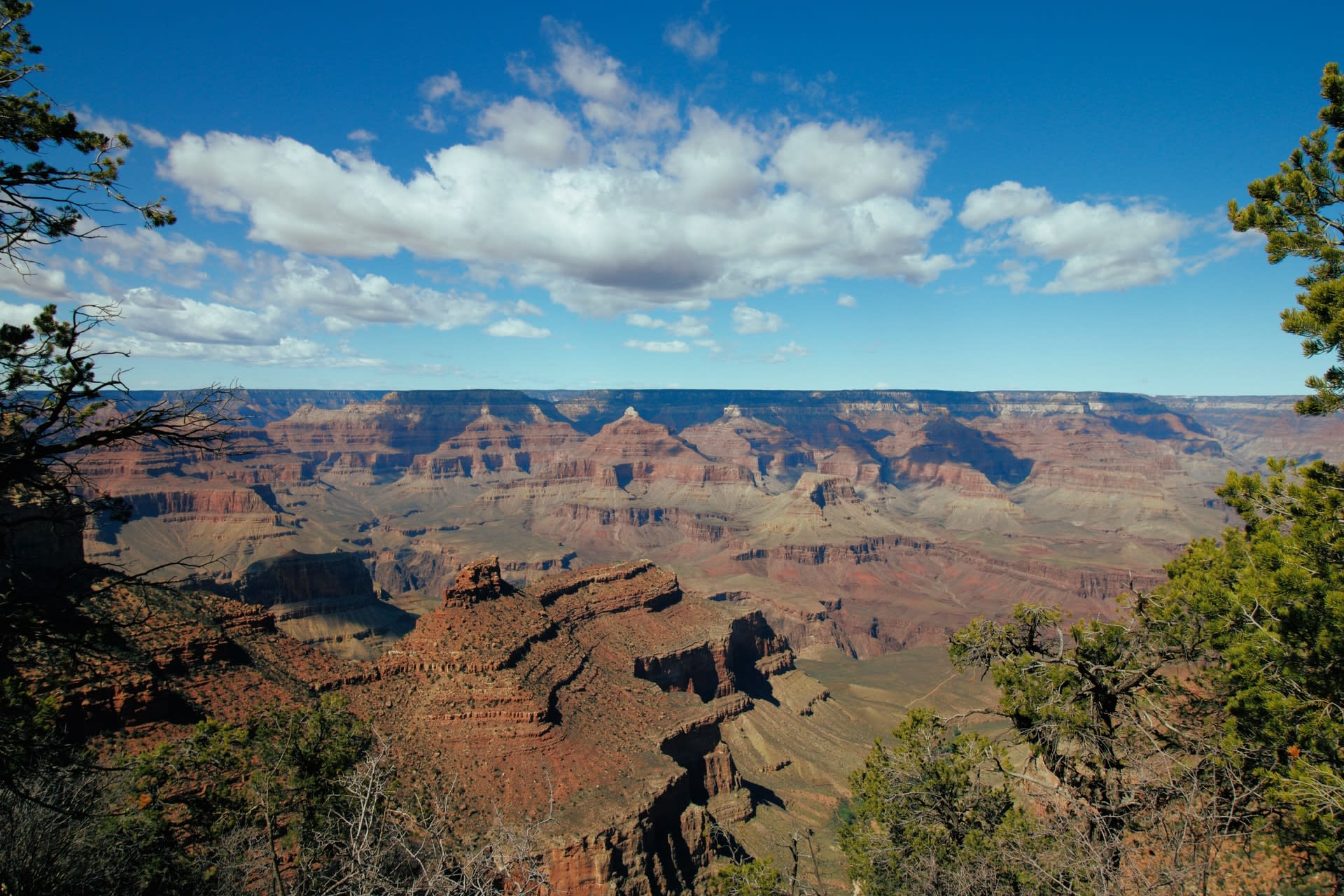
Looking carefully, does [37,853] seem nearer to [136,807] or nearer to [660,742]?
[136,807]

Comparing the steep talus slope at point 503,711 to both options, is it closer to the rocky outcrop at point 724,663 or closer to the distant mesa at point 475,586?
the distant mesa at point 475,586

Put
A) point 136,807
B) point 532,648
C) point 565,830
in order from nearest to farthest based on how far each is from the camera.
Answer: point 136,807
point 565,830
point 532,648

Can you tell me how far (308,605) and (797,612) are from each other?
84.7m

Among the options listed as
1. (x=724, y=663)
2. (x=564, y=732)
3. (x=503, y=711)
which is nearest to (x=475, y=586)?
(x=503, y=711)

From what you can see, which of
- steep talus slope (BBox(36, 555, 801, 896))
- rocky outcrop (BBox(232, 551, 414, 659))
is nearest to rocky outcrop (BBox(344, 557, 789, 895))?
steep talus slope (BBox(36, 555, 801, 896))

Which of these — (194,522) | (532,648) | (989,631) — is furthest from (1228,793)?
(194,522)

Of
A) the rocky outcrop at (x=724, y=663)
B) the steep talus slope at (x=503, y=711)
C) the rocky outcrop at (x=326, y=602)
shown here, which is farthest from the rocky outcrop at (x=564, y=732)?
the rocky outcrop at (x=326, y=602)

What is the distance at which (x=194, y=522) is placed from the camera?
529ft

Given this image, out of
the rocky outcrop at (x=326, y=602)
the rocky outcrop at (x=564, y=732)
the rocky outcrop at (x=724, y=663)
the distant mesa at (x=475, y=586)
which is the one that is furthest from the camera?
the rocky outcrop at (x=326, y=602)

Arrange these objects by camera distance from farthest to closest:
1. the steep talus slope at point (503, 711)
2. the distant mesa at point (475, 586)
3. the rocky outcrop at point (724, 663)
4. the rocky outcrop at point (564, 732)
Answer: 1. the rocky outcrop at point (724, 663)
2. the distant mesa at point (475, 586)
3. the rocky outcrop at point (564, 732)
4. the steep talus slope at point (503, 711)

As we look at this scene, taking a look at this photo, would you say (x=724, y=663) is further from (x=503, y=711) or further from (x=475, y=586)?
(x=503, y=711)

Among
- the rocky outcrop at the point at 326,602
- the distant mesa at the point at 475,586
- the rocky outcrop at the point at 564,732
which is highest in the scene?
the distant mesa at the point at 475,586

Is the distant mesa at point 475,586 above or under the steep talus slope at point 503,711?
above

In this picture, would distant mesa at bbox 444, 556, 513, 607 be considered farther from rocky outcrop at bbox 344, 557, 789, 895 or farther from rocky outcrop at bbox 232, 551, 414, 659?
rocky outcrop at bbox 232, 551, 414, 659
